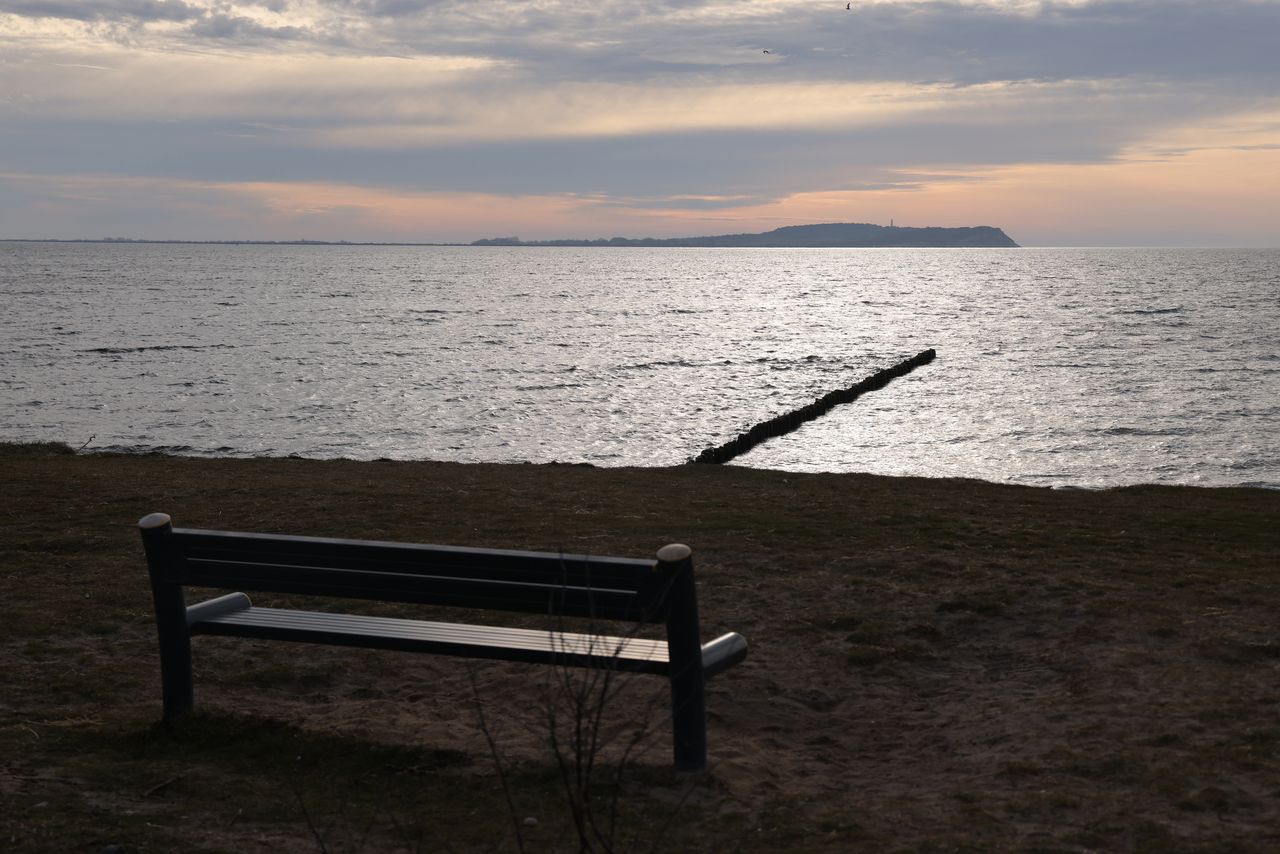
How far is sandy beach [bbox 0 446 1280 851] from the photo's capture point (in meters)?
4.14

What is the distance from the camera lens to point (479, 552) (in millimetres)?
4512

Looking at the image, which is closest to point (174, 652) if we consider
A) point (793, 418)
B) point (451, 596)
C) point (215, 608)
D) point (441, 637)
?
point (215, 608)

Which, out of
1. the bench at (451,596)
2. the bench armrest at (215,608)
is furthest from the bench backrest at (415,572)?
the bench armrest at (215,608)

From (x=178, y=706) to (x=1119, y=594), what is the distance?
577cm

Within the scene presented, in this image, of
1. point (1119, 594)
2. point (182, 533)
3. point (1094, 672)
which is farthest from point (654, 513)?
point (182, 533)

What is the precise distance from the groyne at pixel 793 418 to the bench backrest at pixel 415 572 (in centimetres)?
1711

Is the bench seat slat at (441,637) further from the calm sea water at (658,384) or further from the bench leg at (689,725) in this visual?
the calm sea water at (658,384)

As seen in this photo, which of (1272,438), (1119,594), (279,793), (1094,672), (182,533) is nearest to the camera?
(279,793)

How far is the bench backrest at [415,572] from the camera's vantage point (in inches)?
168

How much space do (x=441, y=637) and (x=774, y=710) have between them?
186 centimetres

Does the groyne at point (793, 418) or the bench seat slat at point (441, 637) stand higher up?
the bench seat slat at point (441, 637)

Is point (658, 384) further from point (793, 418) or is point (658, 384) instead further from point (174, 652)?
point (174, 652)

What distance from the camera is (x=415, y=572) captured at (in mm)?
4625

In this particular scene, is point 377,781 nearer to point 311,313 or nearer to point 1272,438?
point 1272,438
